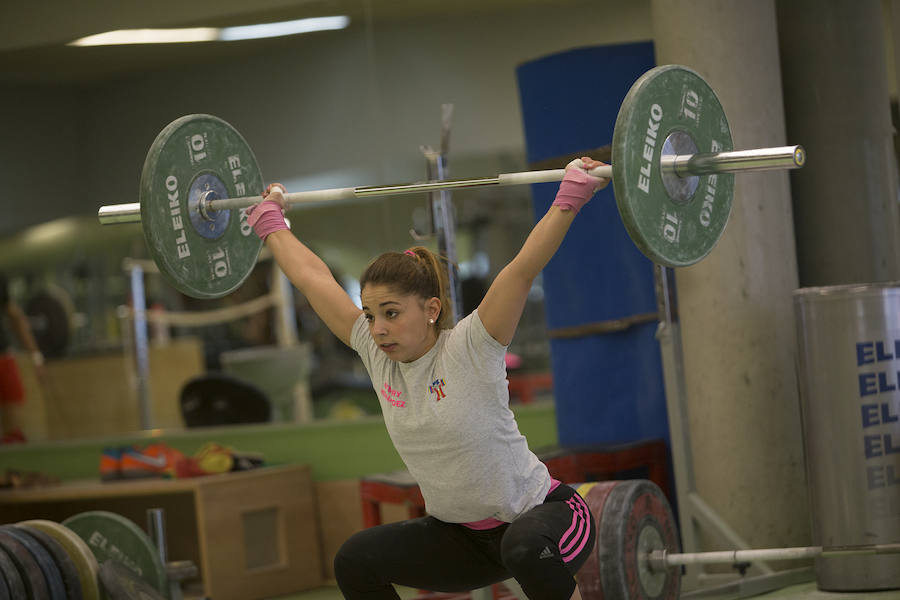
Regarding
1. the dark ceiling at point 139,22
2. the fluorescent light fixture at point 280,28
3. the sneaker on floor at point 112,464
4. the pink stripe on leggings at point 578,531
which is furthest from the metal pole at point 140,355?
the pink stripe on leggings at point 578,531

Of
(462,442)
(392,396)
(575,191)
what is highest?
(575,191)

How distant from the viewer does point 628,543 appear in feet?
11.0

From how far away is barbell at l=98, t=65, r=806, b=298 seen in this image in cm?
252

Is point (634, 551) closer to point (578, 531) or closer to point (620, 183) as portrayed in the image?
point (578, 531)

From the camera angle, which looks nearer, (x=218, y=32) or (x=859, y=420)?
(x=859, y=420)

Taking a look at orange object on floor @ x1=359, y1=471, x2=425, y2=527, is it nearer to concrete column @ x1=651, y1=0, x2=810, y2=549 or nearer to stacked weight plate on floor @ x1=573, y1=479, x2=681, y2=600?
stacked weight plate on floor @ x1=573, y1=479, x2=681, y2=600

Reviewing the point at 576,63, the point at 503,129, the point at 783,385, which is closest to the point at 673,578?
the point at 783,385

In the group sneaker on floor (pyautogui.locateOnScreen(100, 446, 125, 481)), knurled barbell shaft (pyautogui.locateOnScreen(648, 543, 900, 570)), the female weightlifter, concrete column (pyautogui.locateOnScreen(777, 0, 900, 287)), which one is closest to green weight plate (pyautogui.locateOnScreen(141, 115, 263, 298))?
the female weightlifter

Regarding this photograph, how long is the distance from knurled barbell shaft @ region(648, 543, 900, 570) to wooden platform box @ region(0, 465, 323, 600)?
6.44ft

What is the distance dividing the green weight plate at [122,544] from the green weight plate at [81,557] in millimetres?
192

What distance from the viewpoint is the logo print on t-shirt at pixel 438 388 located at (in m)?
2.56

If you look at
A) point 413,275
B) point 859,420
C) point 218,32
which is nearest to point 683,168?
point 413,275

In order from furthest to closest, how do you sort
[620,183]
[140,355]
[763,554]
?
[140,355]
[763,554]
[620,183]

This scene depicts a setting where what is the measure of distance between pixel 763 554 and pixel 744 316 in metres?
1.12
